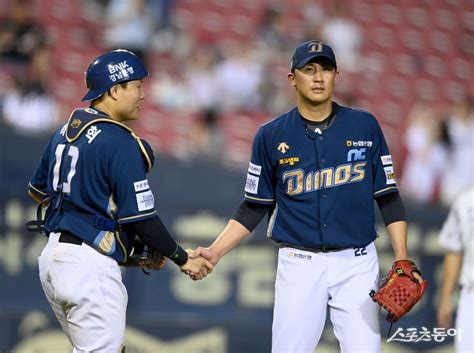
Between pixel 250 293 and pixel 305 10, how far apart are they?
500cm

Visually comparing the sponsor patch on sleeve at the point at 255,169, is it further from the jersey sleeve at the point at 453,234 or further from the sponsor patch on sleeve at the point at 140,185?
the jersey sleeve at the point at 453,234

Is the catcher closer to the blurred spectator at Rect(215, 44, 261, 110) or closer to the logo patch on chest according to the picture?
the logo patch on chest

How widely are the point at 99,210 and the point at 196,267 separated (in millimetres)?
716

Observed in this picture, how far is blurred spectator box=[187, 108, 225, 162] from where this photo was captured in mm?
10406

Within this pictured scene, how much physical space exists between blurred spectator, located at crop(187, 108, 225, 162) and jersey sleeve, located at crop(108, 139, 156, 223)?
5.84 m

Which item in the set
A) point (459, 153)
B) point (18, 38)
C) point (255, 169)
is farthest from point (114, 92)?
point (459, 153)

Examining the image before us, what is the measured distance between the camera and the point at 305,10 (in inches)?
475

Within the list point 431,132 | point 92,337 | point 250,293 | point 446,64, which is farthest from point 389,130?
point 92,337

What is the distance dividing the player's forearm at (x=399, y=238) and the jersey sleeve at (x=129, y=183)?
4.00ft

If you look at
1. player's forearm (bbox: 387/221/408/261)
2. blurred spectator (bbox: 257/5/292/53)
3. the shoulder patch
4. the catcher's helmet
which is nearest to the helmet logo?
the catcher's helmet

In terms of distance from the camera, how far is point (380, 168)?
4773 mm

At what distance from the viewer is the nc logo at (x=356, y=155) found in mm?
4707

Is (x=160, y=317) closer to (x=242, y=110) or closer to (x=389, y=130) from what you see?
(x=242, y=110)

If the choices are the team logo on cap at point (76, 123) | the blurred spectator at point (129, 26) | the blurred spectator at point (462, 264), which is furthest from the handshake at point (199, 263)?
the blurred spectator at point (129, 26)
